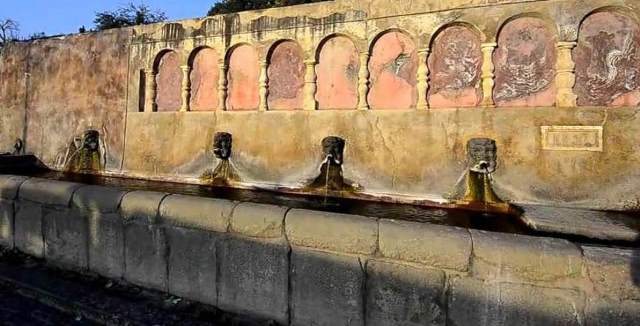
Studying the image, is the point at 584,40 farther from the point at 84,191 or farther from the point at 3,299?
the point at 3,299

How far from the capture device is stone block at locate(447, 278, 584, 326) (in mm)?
2402

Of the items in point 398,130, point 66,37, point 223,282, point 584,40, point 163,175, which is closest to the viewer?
point 223,282

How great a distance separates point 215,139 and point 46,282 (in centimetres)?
329

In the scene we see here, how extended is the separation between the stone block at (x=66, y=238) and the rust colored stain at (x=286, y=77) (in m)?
3.41

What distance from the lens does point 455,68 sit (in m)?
5.69

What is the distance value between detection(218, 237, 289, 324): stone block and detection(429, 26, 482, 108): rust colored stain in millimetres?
3544

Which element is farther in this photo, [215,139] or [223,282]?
[215,139]

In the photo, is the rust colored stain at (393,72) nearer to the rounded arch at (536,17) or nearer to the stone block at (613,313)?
the rounded arch at (536,17)

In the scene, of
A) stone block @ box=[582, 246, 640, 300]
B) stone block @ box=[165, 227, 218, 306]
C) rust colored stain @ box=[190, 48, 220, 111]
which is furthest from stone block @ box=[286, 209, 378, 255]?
rust colored stain @ box=[190, 48, 220, 111]

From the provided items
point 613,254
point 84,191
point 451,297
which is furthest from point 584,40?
point 84,191

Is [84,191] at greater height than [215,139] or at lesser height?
lesser

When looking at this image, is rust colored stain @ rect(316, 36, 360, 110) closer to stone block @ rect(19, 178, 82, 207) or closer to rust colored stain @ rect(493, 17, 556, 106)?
rust colored stain @ rect(493, 17, 556, 106)

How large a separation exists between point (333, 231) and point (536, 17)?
4.17 meters

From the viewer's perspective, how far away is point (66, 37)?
8.53 metres
